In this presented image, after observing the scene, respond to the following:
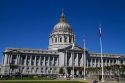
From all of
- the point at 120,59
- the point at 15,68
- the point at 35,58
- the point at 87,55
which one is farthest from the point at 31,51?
the point at 120,59

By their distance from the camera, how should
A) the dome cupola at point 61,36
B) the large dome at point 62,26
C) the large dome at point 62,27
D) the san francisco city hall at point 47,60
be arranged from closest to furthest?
1. the san francisco city hall at point 47,60
2. the dome cupola at point 61,36
3. the large dome at point 62,27
4. the large dome at point 62,26

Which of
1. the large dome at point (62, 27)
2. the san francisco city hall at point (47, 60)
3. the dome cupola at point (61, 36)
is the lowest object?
A: the san francisco city hall at point (47, 60)

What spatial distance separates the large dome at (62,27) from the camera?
504 feet

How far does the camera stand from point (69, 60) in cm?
13375

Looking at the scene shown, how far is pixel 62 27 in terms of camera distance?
6112 inches

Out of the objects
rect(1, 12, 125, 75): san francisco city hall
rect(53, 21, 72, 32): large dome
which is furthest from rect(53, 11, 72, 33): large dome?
rect(1, 12, 125, 75): san francisco city hall

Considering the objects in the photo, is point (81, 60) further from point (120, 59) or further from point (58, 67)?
point (120, 59)

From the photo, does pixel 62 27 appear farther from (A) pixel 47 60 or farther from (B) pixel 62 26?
(A) pixel 47 60

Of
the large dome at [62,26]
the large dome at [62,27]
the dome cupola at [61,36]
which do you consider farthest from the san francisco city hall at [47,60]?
the large dome at [62,26]

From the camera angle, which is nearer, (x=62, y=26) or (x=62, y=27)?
(x=62, y=27)

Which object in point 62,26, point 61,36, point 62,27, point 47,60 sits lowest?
point 47,60

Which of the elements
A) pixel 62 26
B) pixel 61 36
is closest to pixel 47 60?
pixel 61 36

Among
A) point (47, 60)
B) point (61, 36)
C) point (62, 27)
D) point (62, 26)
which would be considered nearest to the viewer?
point (47, 60)

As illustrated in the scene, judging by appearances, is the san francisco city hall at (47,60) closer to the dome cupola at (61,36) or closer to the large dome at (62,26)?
the dome cupola at (61,36)
